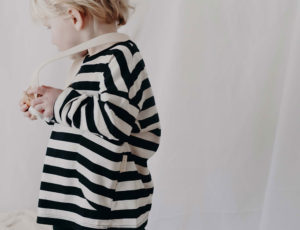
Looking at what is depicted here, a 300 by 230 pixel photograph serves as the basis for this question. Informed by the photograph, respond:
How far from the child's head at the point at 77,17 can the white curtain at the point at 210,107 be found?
39 centimetres

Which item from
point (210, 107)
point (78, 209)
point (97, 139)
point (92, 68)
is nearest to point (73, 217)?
point (78, 209)

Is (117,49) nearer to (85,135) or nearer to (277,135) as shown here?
(85,135)

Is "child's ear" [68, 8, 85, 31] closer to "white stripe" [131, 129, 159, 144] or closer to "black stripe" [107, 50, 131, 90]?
"black stripe" [107, 50, 131, 90]

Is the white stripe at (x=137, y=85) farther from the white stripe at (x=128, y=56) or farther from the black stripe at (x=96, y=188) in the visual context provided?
the black stripe at (x=96, y=188)

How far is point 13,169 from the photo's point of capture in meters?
1.30

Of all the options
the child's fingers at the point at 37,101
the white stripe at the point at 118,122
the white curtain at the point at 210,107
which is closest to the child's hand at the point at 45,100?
the child's fingers at the point at 37,101

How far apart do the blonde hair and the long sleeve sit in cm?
8

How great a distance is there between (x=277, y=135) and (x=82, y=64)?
21.7 inches

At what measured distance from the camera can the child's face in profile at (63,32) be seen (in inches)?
27.5

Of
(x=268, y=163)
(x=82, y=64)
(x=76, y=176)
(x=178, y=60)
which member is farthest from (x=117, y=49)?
(x=268, y=163)

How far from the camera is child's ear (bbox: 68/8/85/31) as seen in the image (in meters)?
0.68

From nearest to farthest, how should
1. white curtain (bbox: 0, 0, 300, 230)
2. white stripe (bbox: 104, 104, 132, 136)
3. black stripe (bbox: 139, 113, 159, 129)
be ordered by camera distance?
white stripe (bbox: 104, 104, 132, 136) → black stripe (bbox: 139, 113, 159, 129) → white curtain (bbox: 0, 0, 300, 230)

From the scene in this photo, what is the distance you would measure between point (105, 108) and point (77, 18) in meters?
0.15

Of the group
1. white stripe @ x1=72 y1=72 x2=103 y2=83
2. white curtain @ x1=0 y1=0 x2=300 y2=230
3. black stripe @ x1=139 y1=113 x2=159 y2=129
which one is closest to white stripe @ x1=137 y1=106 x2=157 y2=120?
black stripe @ x1=139 y1=113 x2=159 y2=129
